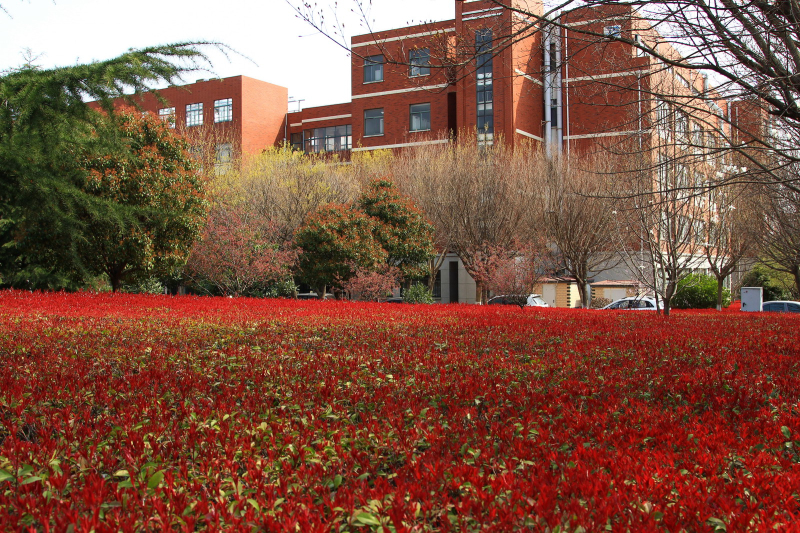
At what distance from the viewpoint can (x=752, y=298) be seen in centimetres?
2962

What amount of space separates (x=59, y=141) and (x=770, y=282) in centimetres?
4094

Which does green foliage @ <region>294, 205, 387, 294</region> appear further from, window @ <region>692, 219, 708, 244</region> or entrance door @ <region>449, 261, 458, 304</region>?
entrance door @ <region>449, 261, 458, 304</region>

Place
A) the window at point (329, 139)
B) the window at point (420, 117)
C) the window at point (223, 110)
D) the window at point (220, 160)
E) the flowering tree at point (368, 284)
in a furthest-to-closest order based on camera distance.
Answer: the window at point (223, 110) → the window at point (329, 139) → the window at point (420, 117) → the window at point (220, 160) → the flowering tree at point (368, 284)

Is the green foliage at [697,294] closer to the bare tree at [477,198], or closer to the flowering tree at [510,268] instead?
the flowering tree at [510,268]

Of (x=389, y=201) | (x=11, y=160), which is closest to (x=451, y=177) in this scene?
(x=389, y=201)

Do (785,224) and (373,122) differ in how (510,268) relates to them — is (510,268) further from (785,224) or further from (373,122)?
(373,122)

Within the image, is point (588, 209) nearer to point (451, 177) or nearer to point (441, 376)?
point (451, 177)

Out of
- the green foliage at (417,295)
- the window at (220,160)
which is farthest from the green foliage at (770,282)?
the window at (220,160)

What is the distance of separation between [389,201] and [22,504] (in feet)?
79.9

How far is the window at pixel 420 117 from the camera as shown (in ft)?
148

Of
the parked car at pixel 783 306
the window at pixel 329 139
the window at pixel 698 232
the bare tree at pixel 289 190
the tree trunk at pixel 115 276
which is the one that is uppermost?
the window at pixel 329 139

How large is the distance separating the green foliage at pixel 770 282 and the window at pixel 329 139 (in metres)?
29.1

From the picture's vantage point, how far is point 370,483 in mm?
3289

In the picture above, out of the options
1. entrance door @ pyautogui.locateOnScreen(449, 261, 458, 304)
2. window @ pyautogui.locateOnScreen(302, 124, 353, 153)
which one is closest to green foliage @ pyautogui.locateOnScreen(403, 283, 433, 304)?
entrance door @ pyautogui.locateOnScreen(449, 261, 458, 304)
